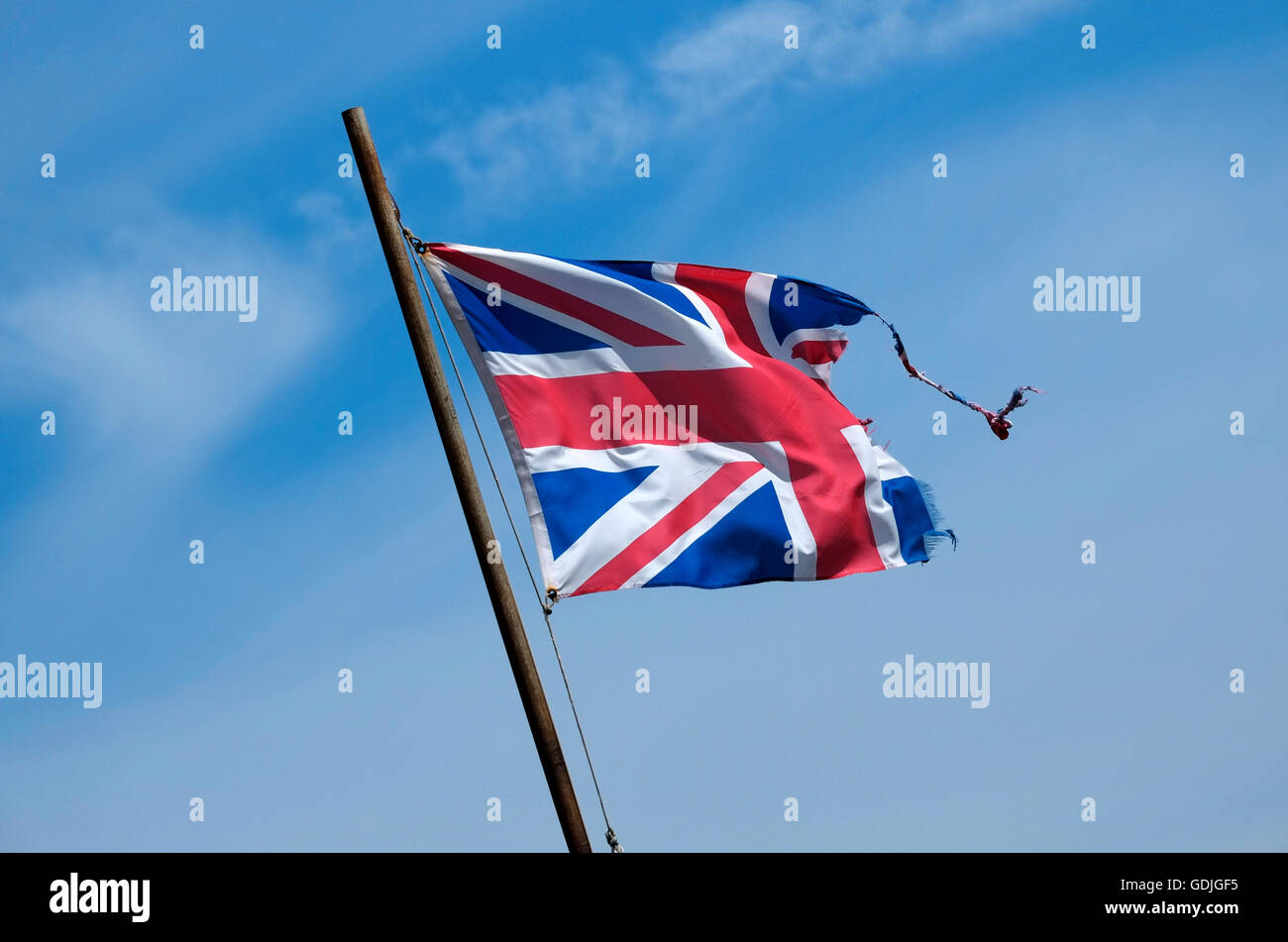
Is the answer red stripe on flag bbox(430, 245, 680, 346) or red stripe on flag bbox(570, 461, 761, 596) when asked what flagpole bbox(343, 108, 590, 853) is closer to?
red stripe on flag bbox(430, 245, 680, 346)

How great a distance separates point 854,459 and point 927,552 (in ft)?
3.63

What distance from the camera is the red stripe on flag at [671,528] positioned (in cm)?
1070

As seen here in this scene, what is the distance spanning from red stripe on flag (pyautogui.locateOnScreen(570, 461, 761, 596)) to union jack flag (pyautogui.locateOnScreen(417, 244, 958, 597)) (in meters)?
0.01

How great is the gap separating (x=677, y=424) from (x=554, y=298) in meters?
1.56

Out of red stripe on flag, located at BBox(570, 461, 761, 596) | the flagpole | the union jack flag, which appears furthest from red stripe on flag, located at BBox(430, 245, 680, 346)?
red stripe on flag, located at BBox(570, 461, 761, 596)

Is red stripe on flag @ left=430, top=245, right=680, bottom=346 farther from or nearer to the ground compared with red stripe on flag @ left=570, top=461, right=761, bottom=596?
farther from the ground

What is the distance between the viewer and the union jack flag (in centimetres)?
1098

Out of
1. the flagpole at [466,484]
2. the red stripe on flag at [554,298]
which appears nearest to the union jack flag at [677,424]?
the red stripe on flag at [554,298]

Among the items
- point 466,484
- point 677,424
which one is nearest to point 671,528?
point 677,424

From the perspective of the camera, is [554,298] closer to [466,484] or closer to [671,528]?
[671,528]
